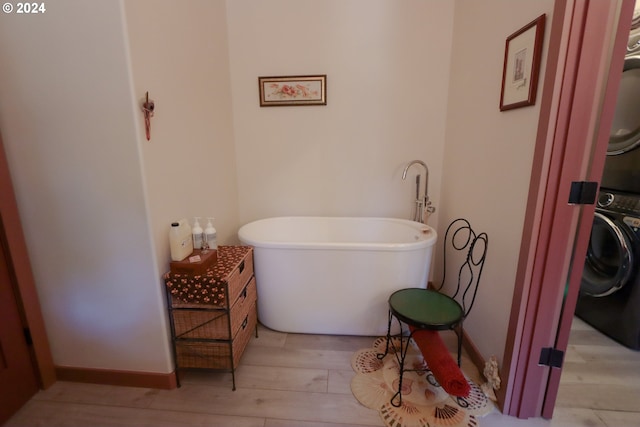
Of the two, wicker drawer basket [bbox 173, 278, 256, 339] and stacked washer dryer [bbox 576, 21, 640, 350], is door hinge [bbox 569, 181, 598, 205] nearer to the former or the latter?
stacked washer dryer [bbox 576, 21, 640, 350]

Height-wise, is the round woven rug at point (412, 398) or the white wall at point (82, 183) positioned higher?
the white wall at point (82, 183)

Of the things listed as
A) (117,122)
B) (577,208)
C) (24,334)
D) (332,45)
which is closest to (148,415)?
(24,334)

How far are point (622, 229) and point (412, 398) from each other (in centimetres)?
164

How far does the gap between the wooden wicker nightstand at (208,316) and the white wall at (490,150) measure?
4.37 ft

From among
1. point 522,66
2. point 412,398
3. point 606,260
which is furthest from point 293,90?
point 606,260

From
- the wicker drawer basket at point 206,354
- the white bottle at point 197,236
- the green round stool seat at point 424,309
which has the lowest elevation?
the wicker drawer basket at point 206,354

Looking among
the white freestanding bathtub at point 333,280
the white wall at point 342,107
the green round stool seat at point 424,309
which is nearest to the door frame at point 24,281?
the white freestanding bathtub at point 333,280

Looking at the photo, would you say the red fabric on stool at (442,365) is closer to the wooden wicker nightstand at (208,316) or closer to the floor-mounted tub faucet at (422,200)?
the wooden wicker nightstand at (208,316)

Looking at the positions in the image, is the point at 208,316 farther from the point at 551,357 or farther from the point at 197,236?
the point at 551,357

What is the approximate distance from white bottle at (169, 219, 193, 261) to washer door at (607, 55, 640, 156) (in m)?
2.51

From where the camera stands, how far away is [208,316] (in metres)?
1.51

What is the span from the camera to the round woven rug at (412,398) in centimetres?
140

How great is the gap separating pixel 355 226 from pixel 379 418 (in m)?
1.36

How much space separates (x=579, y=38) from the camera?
1071mm
